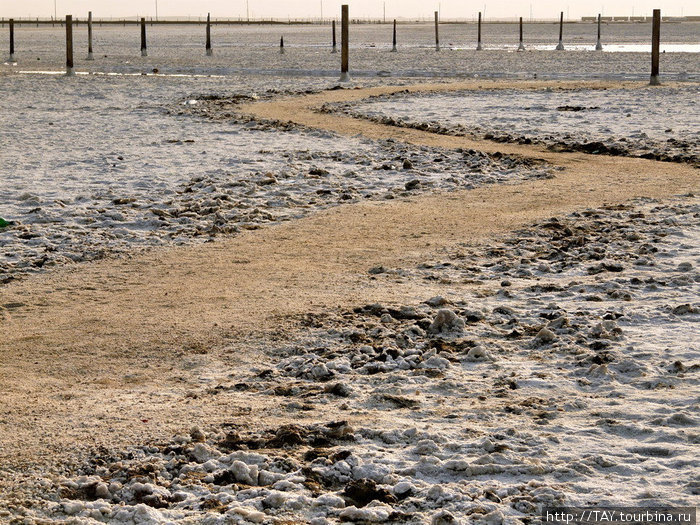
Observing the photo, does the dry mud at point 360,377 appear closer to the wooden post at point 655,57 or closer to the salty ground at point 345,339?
the salty ground at point 345,339

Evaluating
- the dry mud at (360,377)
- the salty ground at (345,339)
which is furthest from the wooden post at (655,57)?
the dry mud at (360,377)

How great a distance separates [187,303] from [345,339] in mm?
1126

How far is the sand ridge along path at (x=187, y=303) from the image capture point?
4379mm

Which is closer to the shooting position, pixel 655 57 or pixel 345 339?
pixel 345 339

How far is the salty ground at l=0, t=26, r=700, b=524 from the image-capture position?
12.4 feet

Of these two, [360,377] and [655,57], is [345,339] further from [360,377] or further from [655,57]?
[655,57]

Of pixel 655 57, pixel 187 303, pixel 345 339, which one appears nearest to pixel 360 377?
pixel 345 339

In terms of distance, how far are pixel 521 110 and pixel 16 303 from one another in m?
12.8

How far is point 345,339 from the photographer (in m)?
5.42

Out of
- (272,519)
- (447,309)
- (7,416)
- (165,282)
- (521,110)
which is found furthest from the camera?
(521,110)

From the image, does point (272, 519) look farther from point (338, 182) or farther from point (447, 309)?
point (338, 182)

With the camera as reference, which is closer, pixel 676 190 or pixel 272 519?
pixel 272 519

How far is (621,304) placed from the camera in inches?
236

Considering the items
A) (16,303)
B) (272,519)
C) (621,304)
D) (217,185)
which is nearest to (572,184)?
(217,185)
